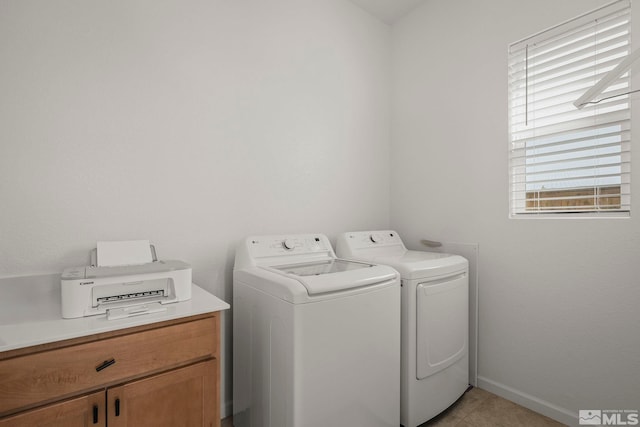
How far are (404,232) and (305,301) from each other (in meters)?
1.58

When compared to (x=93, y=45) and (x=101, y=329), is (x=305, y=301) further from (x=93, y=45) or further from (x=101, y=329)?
(x=93, y=45)

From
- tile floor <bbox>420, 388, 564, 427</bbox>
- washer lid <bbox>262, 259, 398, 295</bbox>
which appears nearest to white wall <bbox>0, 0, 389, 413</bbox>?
washer lid <bbox>262, 259, 398, 295</bbox>

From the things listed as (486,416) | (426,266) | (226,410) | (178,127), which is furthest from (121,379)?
→ (486,416)

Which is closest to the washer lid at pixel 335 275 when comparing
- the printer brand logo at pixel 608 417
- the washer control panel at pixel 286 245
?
the washer control panel at pixel 286 245

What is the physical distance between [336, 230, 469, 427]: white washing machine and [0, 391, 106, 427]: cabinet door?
1.36 meters

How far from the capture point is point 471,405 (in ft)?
6.35

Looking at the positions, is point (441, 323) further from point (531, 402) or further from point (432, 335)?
point (531, 402)

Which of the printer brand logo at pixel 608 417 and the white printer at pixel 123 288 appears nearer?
the white printer at pixel 123 288

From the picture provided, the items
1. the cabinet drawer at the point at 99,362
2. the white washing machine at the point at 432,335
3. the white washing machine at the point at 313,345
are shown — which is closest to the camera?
the cabinet drawer at the point at 99,362

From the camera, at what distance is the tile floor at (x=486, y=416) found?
1.76 meters

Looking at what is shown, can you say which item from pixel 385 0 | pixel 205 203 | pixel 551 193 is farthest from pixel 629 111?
pixel 205 203

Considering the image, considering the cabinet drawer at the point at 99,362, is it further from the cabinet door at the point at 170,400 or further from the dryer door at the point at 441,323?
the dryer door at the point at 441,323

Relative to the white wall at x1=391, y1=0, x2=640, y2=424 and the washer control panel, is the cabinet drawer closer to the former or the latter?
the washer control panel

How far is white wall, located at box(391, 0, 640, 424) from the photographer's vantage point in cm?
162
